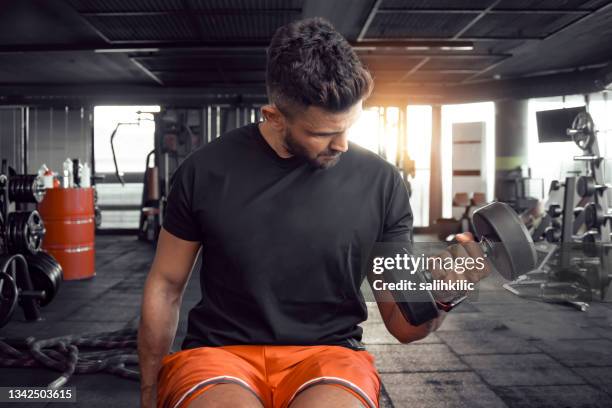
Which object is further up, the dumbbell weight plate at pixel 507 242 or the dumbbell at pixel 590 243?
the dumbbell weight plate at pixel 507 242

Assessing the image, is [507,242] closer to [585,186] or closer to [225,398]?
[225,398]

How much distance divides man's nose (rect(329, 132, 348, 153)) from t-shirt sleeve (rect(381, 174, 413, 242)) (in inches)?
6.4

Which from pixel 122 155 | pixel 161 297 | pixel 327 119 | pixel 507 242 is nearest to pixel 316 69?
pixel 327 119

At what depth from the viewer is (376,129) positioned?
25.7ft

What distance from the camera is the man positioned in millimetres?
986

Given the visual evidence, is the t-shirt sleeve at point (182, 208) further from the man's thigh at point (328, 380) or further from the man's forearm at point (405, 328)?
the man's forearm at point (405, 328)

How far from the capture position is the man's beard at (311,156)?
1070 mm

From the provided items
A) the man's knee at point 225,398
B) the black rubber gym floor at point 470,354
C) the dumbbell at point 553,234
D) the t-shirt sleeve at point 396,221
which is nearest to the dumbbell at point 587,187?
the dumbbell at point 553,234

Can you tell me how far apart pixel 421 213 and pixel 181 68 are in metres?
4.44

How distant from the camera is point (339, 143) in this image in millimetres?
1054

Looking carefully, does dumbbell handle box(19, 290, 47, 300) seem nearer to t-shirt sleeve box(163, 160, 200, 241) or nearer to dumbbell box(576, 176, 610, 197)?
t-shirt sleeve box(163, 160, 200, 241)

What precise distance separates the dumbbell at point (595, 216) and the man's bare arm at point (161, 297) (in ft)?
13.4

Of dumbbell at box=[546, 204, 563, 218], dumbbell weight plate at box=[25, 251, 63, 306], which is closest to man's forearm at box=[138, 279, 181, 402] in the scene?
dumbbell weight plate at box=[25, 251, 63, 306]

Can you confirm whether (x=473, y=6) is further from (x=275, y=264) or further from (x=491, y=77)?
(x=275, y=264)
